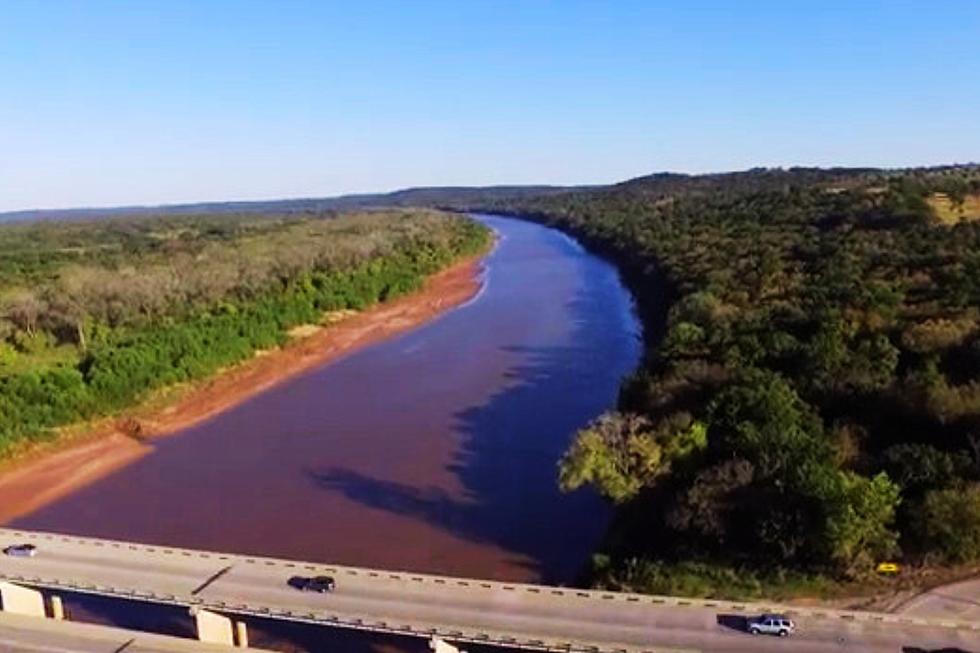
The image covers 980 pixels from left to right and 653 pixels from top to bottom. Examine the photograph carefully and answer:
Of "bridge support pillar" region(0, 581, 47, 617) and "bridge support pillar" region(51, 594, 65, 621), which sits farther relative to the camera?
"bridge support pillar" region(51, 594, 65, 621)

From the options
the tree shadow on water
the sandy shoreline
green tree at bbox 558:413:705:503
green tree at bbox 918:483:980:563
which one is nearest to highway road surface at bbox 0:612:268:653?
the tree shadow on water

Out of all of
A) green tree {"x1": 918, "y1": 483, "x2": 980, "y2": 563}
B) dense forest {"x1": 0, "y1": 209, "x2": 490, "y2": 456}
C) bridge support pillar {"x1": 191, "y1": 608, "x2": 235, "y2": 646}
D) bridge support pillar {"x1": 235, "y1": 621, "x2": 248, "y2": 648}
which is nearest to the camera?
bridge support pillar {"x1": 191, "y1": 608, "x2": 235, "y2": 646}

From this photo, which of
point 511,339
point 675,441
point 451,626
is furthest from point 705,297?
point 451,626

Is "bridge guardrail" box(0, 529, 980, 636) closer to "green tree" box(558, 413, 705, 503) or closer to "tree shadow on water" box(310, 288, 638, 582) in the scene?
"tree shadow on water" box(310, 288, 638, 582)

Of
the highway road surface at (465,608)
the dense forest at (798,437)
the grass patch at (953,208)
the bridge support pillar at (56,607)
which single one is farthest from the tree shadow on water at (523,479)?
the grass patch at (953,208)

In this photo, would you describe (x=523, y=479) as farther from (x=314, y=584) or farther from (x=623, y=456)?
(x=314, y=584)

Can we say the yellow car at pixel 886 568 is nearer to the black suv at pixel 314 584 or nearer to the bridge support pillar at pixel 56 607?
the black suv at pixel 314 584
